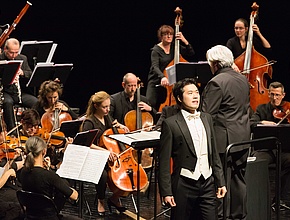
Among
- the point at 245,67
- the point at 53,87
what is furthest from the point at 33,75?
the point at 245,67

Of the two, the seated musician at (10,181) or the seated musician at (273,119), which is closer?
the seated musician at (10,181)

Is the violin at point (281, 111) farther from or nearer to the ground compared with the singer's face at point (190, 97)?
farther from the ground

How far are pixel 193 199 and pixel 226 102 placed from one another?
0.84 m

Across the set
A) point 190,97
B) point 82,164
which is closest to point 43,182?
point 82,164

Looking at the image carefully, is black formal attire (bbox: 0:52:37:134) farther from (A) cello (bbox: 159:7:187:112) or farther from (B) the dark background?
(B) the dark background

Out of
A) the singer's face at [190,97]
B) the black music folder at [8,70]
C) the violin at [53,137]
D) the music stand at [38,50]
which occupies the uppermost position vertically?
the music stand at [38,50]

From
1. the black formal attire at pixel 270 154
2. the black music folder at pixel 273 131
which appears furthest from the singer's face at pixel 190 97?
the black formal attire at pixel 270 154

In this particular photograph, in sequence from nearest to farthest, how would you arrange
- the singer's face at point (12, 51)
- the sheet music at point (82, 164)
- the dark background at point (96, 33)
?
the sheet music at point (82, 164)
the singer's face at point (12, 51)
the dark background at point (96, 33)

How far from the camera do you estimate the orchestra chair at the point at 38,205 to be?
183 inches

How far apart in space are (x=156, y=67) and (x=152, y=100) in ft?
1.29

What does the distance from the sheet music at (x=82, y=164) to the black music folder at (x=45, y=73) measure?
243 cm

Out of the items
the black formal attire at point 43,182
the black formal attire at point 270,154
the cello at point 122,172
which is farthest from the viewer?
the black formal attire at point 270,154

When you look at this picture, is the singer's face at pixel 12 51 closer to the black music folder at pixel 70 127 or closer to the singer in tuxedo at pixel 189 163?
the black music folder at pixel 70 127

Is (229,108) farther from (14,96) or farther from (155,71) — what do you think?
(14,96)
